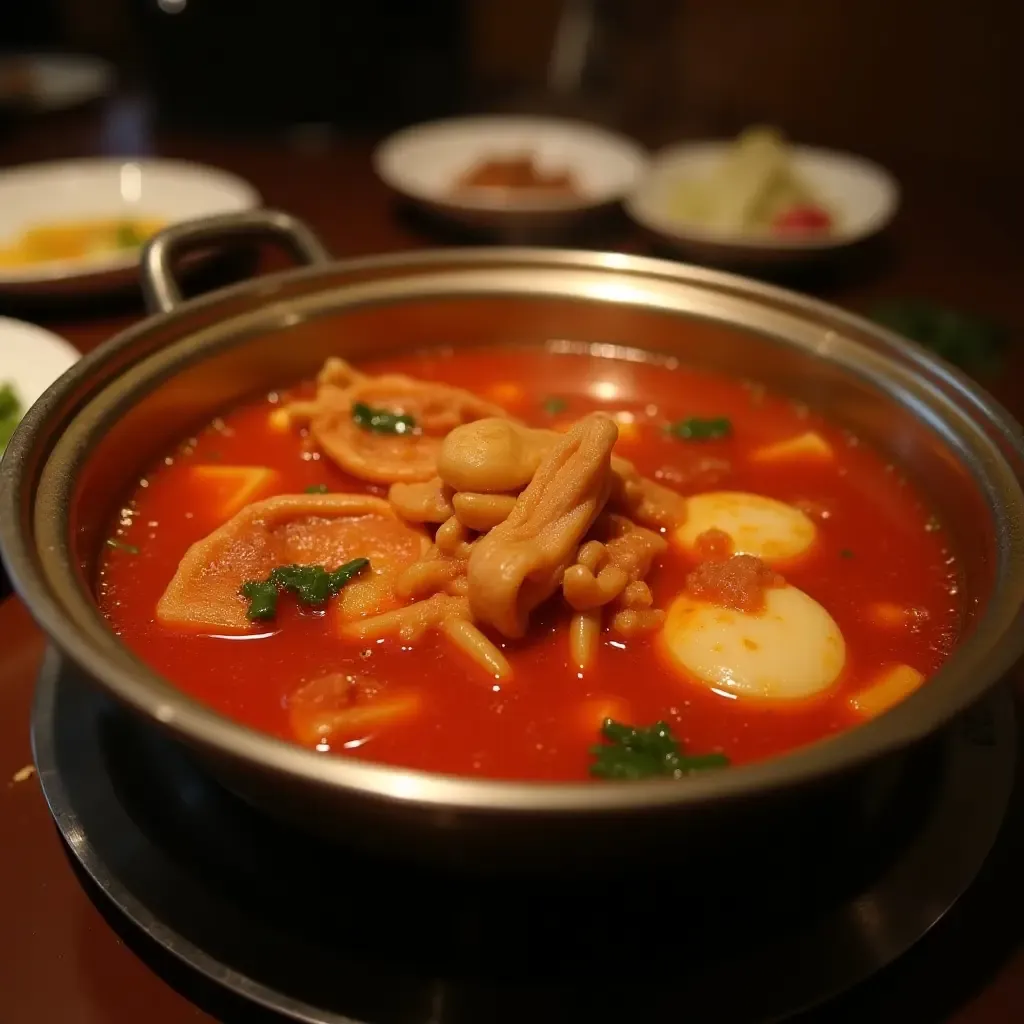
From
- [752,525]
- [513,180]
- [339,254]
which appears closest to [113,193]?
[339,254]

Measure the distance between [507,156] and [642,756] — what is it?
12.8ft

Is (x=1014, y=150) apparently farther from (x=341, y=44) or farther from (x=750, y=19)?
(x=341, y=44)

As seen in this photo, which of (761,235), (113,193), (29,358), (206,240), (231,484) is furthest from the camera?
(113,193)

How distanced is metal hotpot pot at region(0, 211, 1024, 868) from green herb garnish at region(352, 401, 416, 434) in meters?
0.31

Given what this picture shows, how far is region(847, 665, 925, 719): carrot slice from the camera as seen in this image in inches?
68.5

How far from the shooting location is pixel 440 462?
1.88m

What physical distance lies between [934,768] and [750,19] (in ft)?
16.9

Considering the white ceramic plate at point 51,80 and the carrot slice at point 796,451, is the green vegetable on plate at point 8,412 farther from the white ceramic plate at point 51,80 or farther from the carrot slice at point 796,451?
the white ceramic plate at point 51,80

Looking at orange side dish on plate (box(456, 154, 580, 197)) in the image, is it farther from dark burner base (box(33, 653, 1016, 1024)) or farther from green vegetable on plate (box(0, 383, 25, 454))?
dark burner base (box(33, 653, 1016, 1024))

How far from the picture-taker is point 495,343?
287 centimetres

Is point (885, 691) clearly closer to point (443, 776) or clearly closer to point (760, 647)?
point (760, 647)

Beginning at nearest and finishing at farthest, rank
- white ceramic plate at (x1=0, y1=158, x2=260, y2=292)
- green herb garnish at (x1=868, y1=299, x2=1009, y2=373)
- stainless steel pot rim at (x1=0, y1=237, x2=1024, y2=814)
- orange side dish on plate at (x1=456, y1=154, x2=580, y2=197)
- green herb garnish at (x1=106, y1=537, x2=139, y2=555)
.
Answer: stainless steel pot rim at (x1=0, y1=237, x2=1024, y2=814)
green herb garnish at (x1=106, y1=537, x2=139, y2=555)
green herb garnish at (x1=868, y1=299, x2=1009, y2=373)
white ceramic plate at (x1=0, y1=158, x2=260, y2=292)
orange side dish on plate at (x1=456, y1=154, x2=580, y2=197)

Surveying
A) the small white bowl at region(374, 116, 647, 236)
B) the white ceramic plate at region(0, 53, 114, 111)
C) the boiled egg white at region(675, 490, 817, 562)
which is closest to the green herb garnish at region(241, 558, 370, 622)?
the boiled egg white at region(675, 490, 817, 562)

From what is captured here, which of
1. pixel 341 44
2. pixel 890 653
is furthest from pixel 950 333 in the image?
pixel 341 44
